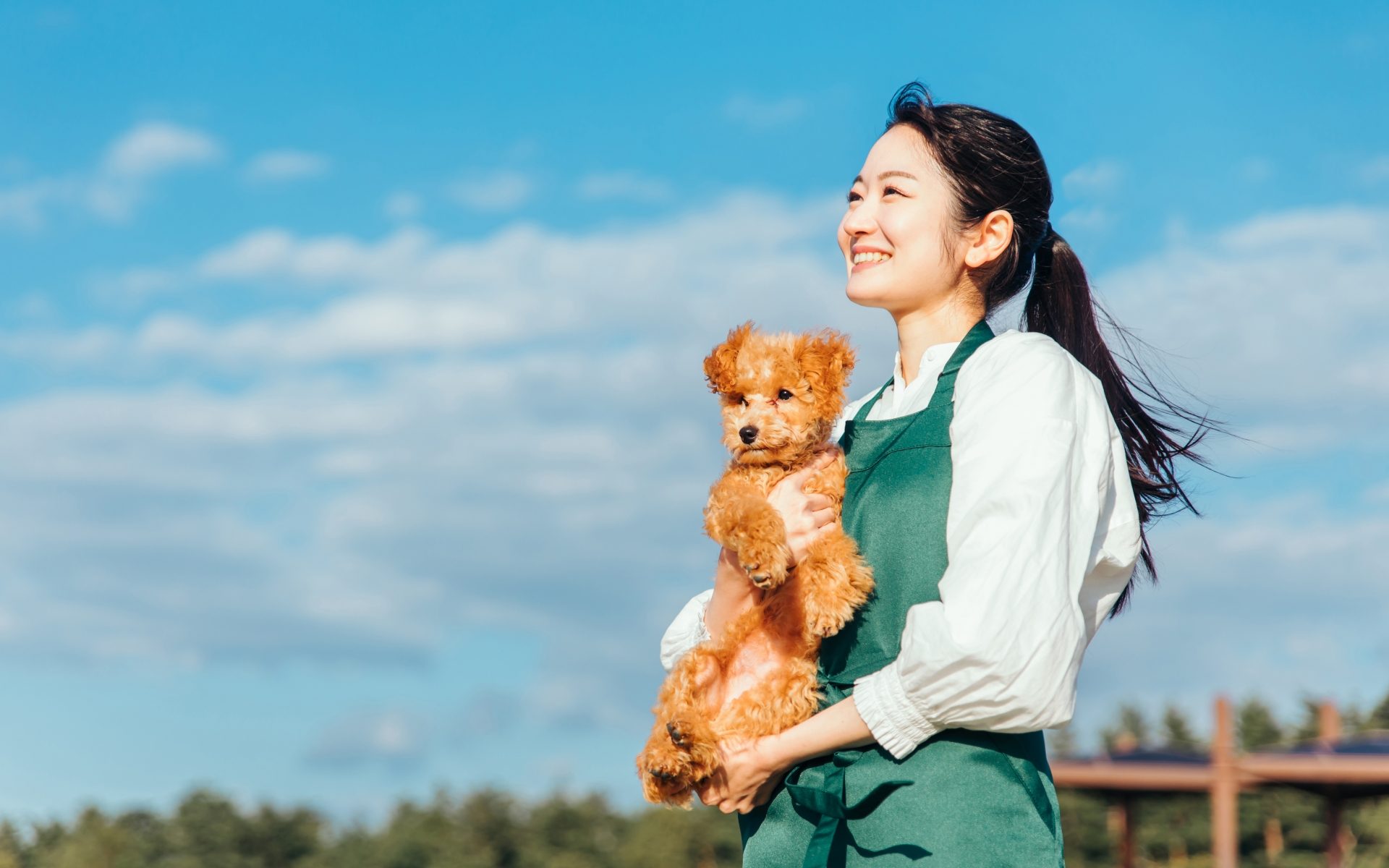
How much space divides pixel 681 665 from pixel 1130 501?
1019 millimetres

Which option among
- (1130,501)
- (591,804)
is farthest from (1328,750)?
(1130,501)

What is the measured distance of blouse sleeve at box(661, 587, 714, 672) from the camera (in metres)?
3.26

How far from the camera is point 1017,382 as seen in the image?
→ 8.50ft

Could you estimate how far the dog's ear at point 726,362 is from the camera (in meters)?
3.29

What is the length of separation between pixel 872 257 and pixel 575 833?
1263 centimetres

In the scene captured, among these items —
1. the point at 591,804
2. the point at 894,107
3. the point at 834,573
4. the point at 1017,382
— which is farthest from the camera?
the point at 591,804

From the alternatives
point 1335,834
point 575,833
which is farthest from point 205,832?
point 1335,834

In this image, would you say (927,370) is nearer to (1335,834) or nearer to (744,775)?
(744,775)

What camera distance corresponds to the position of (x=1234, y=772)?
39.0 feet

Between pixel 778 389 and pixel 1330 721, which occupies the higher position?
pixel 1330 721

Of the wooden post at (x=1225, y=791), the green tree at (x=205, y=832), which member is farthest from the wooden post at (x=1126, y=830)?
the green tree at (x=205, y=832)

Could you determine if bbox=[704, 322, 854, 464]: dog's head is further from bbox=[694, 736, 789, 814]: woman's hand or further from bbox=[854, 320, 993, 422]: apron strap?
bbox=[694, 736, 789, 814]: woman's hand

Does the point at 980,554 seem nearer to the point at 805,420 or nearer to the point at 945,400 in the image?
the point at 945,400

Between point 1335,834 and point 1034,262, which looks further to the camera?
point 1335,834
